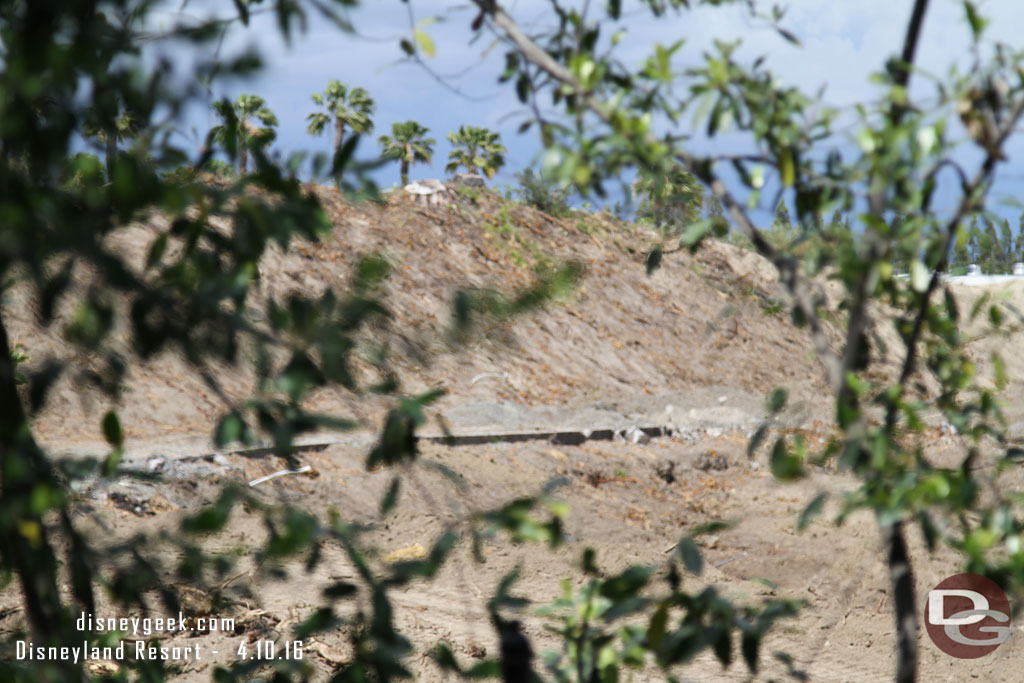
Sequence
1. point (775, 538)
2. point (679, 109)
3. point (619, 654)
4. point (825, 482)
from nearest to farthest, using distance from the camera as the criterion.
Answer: point (619, 654), point (679, 109), point (775, 538), point (825, 482)

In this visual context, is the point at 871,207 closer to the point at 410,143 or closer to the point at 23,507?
the point at 23,507

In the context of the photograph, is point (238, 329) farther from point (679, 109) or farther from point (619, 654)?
point (679, 109)

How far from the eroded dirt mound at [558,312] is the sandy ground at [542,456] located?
6 centimetres

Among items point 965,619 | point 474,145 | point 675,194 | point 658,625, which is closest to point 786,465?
point 658,625

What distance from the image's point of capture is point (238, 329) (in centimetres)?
148

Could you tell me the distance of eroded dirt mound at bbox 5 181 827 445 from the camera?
15.5 metres

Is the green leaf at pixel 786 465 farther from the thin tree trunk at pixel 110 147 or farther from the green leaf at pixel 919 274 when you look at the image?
the thin tree trunk at pixel 110 147

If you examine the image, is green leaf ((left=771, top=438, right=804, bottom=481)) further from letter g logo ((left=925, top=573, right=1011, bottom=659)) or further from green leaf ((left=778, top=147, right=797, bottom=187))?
letter g logo ((left=925, top=573, right=1011, bottom=659))

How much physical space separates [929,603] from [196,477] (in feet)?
23.0

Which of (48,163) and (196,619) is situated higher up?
(48,163)

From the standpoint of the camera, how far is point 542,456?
11938mm

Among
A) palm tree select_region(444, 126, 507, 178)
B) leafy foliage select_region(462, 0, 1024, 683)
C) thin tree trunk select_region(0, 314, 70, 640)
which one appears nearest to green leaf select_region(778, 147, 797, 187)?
leafy foliage select_region(462, 0, 1024, 683)

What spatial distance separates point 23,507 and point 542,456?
10.5 metres

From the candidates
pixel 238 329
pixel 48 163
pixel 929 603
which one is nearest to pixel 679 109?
pixel 238 329
